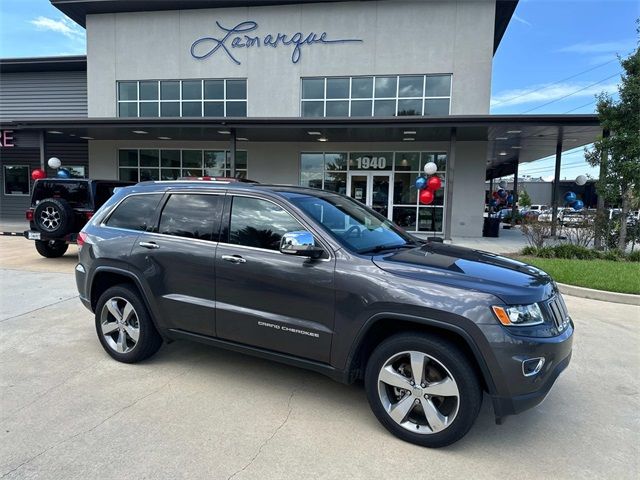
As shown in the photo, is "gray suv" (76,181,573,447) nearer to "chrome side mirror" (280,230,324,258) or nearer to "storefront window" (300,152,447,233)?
"chrome side mirror" (280,230,324,258)

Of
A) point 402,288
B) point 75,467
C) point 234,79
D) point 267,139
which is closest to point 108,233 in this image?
point 75,467

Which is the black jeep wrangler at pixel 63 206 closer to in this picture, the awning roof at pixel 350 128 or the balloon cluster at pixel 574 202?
the awning roof at pixel 350 128

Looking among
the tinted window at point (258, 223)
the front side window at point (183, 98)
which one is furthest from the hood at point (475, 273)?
the front side window at point (183, 98)

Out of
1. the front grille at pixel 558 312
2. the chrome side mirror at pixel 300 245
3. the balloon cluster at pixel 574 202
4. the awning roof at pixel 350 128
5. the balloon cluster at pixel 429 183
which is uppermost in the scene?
the awning roof at pixel 350 128

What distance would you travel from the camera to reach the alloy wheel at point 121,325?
4297mm

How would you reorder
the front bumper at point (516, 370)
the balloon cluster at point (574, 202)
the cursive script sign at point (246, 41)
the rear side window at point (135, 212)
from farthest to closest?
the balloon cluster at point (574, 202)
the cursive script sign at point (246, 41)
the rear side window at point (135, 212)
the front bumper at point (516, 370)

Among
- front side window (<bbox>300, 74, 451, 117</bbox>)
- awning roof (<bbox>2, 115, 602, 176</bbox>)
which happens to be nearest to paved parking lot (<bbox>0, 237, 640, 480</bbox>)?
awning roof (<bbox>2, 115, 602, 176</bbox>)

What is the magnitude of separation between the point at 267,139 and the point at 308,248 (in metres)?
15.6

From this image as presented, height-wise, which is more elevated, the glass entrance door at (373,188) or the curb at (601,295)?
the glass entrance door at (373,188)

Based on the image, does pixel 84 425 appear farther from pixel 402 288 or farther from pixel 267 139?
pixel 267 139

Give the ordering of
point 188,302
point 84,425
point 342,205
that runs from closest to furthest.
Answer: point 84,425
point 188,302
point 342,205

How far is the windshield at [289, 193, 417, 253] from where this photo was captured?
3541 mm

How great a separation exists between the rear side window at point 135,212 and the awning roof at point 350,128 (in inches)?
400

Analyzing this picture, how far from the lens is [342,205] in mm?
4164
